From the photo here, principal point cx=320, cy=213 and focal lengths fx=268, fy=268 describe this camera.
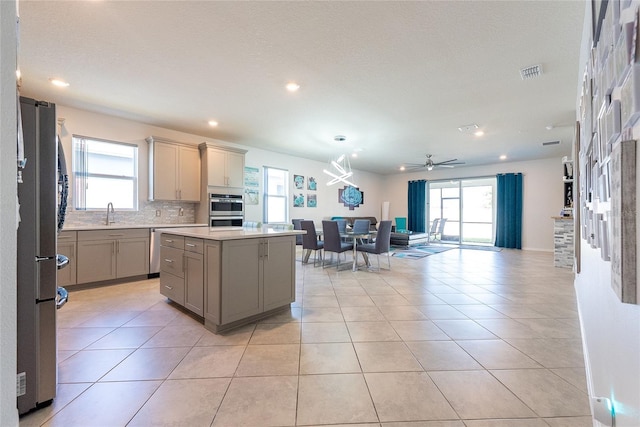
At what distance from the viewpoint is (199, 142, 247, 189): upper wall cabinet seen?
500 centimetres

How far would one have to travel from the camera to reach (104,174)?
14.1ft

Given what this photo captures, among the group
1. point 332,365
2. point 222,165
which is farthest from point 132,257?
point 332,365

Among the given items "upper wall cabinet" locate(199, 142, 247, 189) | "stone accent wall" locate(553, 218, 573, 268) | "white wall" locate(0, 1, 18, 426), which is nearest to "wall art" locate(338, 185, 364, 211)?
"upper wall cabinet" locate(199, 142, 247, 189)

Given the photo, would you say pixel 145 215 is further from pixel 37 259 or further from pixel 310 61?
pixel 310 61

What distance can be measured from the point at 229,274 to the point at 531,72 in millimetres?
3699

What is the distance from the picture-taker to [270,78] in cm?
304

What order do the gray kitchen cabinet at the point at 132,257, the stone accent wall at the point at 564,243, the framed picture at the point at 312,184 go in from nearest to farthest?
the gray kitchen cabinet at the point at 132,257 → the stone accent wall at the point at 564,243 → the framed picture at the point at 312,184

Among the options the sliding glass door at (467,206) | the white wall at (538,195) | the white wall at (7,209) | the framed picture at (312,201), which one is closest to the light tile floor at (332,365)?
the white wall at (7,209)

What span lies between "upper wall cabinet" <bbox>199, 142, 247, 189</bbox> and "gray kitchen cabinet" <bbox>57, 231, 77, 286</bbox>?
2071mm

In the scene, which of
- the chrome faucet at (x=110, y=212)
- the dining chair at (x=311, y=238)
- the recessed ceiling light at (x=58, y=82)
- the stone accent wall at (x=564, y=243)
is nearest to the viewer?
the recessed ceiling light at (x=58, y=82)

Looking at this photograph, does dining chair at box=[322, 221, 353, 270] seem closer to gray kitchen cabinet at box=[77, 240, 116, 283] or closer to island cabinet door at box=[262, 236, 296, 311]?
island cabinet door at box=[262, 236, 296, 311]

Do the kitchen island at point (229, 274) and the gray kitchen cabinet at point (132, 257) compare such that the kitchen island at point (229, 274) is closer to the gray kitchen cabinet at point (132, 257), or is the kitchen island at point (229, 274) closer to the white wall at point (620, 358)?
the gray kitchen cabinet at point (132, 257)

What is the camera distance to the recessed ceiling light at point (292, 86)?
3180 mm

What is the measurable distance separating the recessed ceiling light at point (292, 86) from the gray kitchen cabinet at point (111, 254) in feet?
10.1
